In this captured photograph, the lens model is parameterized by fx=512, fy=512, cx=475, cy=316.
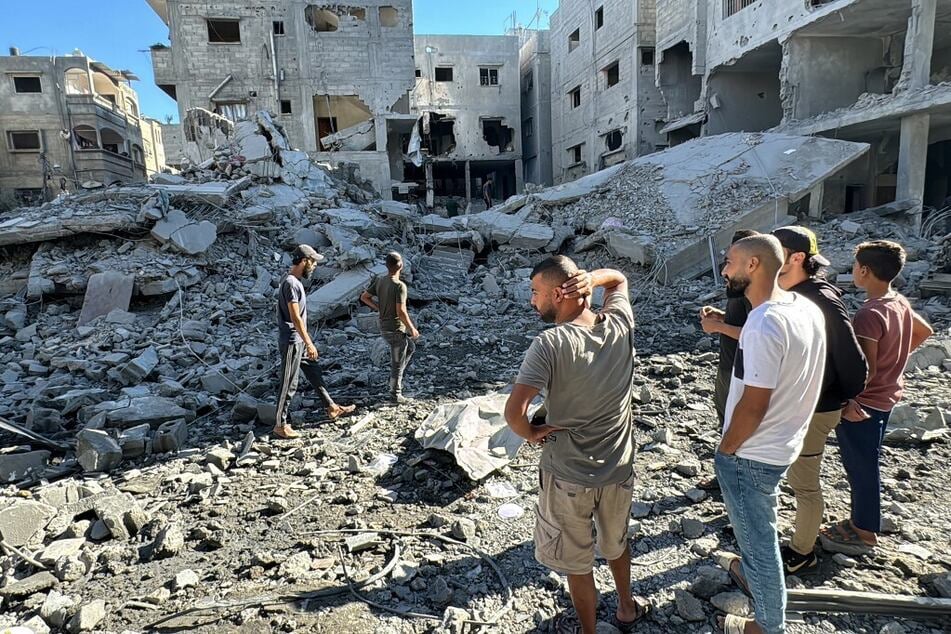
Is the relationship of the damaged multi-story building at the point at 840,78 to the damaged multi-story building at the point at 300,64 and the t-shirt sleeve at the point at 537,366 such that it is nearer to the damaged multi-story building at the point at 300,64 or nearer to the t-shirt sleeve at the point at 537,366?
the damaged multi-story building at the point at 300,64

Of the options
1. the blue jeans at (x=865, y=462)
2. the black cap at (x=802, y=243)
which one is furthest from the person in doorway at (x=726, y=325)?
the blue jeans at (x=865, y=462)

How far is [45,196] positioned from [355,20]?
53.7 feet

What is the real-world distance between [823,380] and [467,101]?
2634 cm

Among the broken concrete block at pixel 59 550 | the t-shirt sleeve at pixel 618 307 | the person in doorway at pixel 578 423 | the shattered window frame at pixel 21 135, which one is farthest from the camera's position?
the shattered window frame at pixel 21 135

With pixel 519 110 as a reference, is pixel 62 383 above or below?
below

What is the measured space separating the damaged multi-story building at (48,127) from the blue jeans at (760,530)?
95.0 ft

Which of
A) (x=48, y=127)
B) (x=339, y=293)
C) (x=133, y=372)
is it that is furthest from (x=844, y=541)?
(x=48, y=127)

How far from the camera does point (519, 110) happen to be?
88.4ft

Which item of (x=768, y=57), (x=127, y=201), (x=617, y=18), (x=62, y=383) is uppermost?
(x=617, y=18)

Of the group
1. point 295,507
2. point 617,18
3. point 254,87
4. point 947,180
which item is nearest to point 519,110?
point 617,18

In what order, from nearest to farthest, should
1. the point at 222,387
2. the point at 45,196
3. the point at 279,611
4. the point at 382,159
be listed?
the point at 279,611 < the point at 222,387 < the point at 382,159 < the point at 45,196

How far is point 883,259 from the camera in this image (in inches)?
95.2

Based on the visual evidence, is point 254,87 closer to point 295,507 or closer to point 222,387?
point 222,387

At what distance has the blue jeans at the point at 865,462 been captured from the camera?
2.45 meters
